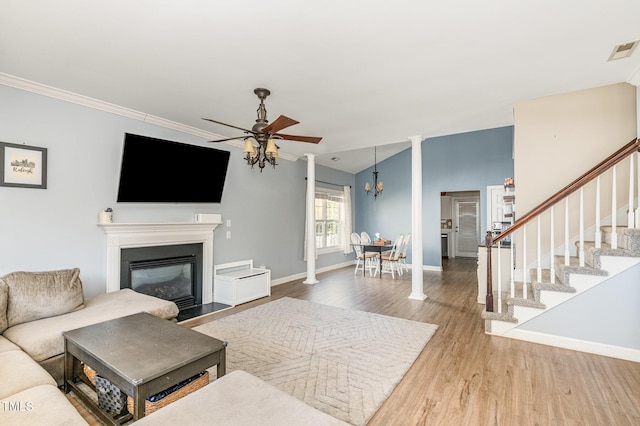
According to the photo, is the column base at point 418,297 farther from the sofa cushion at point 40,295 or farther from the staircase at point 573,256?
the sofa cushion at point 40,295

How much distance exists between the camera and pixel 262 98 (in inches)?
127

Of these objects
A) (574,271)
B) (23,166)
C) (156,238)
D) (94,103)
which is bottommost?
(574,271)

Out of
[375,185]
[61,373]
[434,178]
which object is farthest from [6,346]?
[434,178]

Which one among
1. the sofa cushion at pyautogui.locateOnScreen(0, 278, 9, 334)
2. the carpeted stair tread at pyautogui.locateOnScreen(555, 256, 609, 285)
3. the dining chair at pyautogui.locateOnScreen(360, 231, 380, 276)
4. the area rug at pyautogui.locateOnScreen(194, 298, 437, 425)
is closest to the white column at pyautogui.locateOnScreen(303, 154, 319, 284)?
the area rug at pyautogui.locateOnScreen(194, 298, 437, 425)

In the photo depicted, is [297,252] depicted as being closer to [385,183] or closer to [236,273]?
[236,273]

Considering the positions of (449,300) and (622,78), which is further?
(449,300)

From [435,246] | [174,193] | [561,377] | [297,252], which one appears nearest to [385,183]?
[435,246]

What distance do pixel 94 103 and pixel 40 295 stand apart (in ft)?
6.94

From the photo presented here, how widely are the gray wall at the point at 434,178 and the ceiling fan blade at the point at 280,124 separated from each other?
6.15m

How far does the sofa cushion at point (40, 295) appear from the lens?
257cm

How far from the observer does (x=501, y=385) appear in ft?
7.82

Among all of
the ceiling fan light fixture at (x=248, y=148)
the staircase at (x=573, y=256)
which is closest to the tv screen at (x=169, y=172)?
the ceiling fan light fixture at (x=248, y=148)

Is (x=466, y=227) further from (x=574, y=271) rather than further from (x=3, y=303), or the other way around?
(x=3, y=303)

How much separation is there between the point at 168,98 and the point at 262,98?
42.9 inches
